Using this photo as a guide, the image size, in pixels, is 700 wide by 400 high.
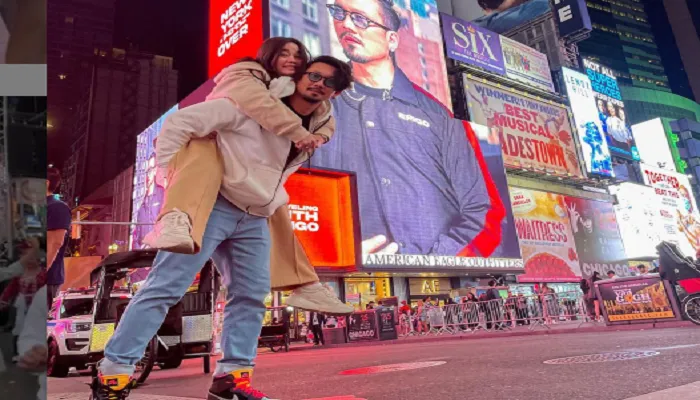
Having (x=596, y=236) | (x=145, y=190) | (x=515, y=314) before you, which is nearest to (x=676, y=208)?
(x=596, y=236)

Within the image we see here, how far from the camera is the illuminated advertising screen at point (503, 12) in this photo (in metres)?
52.0

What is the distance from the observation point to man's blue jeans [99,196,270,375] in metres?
2.01

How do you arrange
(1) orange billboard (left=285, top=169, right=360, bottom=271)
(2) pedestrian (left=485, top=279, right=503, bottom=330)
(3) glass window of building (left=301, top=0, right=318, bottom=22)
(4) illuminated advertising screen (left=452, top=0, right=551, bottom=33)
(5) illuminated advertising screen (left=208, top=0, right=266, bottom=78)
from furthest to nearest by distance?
(4) illuminated advertising screen (left=452, top=0, right=551, bottom=33)
(3) glass window of building (left=301, top=0, right=318, bottom=22)
(5) illuminated advertising screen (left=208, top=0, right=266, bottom=78)
(1) orange billboard (left=285, top=169, right=360, bottom=271)
(2) pedestrian (left=485, top=279, right=503, bottom=330)

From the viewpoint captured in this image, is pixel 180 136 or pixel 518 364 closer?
pixel 180 136

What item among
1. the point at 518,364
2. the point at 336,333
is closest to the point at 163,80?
the point at 336,333

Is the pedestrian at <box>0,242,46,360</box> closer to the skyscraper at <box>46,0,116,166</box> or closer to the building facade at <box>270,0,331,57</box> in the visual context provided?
the building facade at <box>270,0,331,57</box>

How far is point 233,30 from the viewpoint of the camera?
29625mm

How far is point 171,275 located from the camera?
2084 mm

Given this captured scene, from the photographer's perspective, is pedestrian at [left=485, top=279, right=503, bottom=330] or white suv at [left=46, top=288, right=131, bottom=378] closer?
white suv at [left=46, top=288, right=131, bottom=378]

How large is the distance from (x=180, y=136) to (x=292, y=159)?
557 mm

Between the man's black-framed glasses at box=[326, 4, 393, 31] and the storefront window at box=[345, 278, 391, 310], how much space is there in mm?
15639

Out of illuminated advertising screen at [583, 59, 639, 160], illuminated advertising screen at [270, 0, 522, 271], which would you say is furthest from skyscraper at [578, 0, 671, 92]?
illuminated advertising screen at [270, 0, 522, 271]

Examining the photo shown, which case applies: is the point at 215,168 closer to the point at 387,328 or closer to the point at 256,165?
the point at 256,165

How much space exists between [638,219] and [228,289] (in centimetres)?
5081
